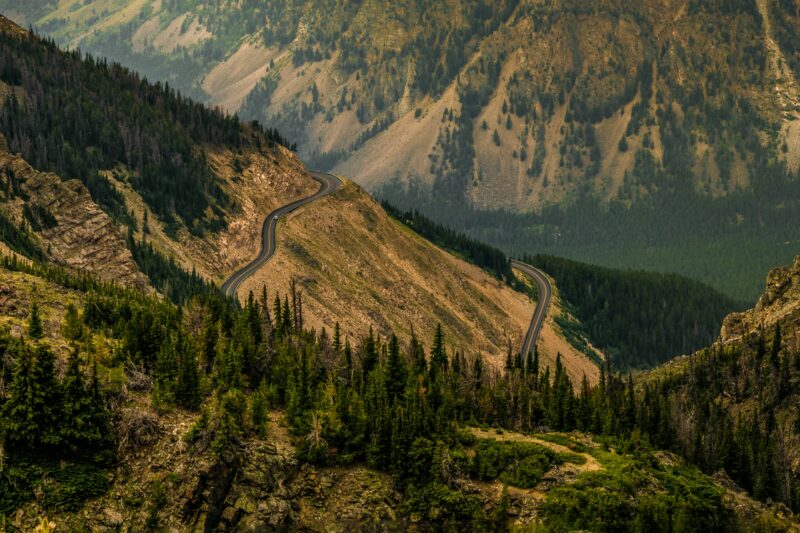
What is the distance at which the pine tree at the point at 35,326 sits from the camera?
111875 mm

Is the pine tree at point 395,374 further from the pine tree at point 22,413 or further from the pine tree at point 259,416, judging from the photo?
the pine tree at point 22,413

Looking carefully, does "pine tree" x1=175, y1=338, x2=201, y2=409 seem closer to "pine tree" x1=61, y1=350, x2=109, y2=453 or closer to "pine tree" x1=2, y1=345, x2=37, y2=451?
"pine tree" x1=61, y1=350, x2=109, y2=453

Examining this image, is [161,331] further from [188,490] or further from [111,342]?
[188,490]

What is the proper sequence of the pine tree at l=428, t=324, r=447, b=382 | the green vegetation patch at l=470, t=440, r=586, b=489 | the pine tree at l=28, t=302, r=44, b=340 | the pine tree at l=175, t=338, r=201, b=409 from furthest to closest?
the pine tree at l=428, t=324, r=447, b=382
the green vegetation patch at l=470, t=440, r=586, b=489
the pine tree at l=175, t=338, r=201, b=409
the pine tree at l=28, t=302, r=44, b=340

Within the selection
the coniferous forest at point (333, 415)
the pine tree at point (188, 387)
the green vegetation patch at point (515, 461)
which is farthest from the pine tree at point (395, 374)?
the pine tree at point (188, 387)

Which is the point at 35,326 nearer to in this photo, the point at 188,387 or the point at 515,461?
the point at 188,387

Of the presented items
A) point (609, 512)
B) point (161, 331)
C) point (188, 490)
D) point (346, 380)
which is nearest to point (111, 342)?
point (161, 331)

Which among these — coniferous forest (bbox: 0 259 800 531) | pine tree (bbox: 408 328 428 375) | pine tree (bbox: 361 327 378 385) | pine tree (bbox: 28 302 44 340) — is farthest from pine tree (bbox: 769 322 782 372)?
pine tree (bbox: 28 302 44 340)

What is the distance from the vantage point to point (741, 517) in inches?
4820

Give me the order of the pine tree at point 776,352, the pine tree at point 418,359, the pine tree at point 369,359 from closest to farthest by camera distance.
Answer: the pine tree at point 369,359 → the pine tree at point 418,359 → the pine tree at point 776,352

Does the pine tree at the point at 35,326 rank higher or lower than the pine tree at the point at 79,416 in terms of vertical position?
higher

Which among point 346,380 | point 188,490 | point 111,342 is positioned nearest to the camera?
point 188,490

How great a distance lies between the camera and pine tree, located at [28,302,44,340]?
111875 mm

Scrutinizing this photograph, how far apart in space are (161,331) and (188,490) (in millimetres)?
21725
